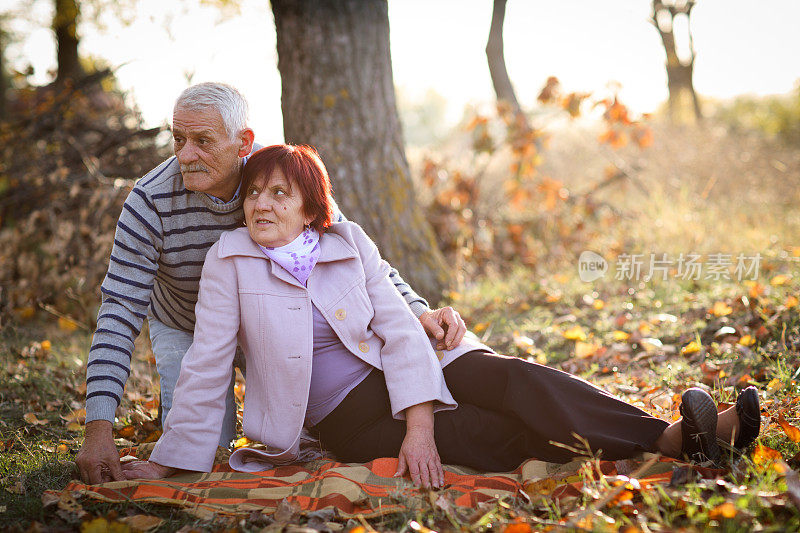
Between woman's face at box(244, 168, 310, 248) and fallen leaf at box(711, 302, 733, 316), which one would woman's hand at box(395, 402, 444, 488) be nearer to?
woman's face at box(244, 168, 310, 248)

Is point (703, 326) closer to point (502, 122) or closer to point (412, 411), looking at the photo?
point (412, 411)

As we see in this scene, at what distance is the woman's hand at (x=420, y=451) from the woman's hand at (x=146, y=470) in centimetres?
89

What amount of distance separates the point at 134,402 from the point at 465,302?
2629 mm

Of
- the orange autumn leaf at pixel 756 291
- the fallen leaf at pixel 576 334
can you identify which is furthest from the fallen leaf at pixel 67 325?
the orange autumn leaf at pixel 756 291

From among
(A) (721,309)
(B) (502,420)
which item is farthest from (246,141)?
(A) (721,309)

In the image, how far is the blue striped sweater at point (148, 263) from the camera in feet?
8.23

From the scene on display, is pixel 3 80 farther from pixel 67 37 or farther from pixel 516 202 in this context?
pixel 516 202

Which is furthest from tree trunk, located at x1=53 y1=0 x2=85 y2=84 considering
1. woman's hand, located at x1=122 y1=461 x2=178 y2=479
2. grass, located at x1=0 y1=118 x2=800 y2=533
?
woman's hand, located at x1=122 y1=461 x2=178 y2=479

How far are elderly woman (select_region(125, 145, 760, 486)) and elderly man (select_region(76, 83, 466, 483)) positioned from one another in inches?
5.9

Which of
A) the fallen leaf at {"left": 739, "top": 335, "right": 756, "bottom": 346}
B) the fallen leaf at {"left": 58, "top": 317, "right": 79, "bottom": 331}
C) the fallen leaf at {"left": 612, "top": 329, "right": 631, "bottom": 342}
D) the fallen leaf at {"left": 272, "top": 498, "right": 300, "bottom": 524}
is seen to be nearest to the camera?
the fallen leaf at {"left": 272, "top": 498, "right": 300, "bottom": 524}

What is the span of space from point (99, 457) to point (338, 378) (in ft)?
3.07

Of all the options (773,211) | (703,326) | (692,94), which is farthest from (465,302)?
(692,94)

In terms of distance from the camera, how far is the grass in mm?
2039

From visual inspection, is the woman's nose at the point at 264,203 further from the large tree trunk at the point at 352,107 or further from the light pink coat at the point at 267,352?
the large tree trunk at the point at 352,107
